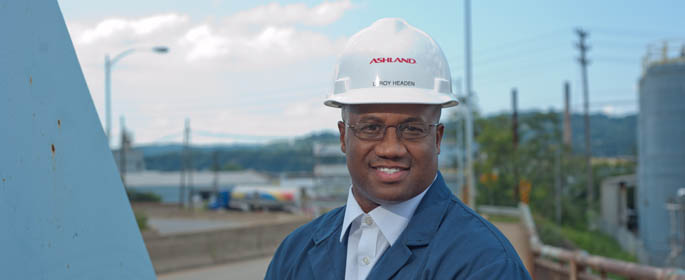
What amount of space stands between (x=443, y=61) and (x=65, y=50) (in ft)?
4.28

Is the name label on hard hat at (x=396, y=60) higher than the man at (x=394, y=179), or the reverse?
the name label on hard hat at (x=396, y=60)

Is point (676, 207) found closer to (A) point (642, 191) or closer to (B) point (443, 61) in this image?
(A) point (642, 191)

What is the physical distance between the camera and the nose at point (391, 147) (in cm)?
204

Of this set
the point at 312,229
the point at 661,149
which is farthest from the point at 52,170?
the point at 661,149

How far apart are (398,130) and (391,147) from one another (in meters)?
0.06

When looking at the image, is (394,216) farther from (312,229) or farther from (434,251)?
(312,229)

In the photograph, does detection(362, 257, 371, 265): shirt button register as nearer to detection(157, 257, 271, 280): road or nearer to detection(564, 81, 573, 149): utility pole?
detection(157, 257, 271, 280): road

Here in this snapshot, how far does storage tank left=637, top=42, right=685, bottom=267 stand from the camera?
103 feet

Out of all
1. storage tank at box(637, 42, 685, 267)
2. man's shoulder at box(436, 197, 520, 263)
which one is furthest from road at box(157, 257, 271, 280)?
storage tank at box(637, 42, 685, 267)

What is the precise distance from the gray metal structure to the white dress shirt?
0.73 metres

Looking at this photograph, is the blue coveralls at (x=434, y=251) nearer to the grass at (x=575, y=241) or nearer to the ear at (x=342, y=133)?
the ear at (x=342, y=133)

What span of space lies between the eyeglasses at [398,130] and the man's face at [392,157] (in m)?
0.01

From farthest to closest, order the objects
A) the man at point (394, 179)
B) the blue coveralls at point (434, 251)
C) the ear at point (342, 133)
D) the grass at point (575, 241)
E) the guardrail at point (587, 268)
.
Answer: the grass at point (575, 241) < the guardrail at point (587, 268) < the ear at point (342, 133) < the man at point (394, 179) < the blue coveralls at point (434, 251)

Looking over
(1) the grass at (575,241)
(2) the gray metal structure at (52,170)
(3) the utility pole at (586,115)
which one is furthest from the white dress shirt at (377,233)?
(3) the utility pole at (586,115)
